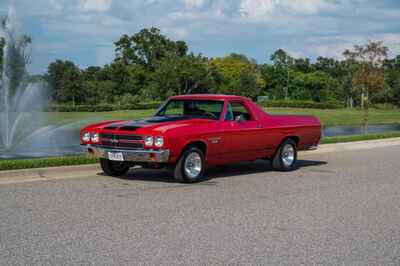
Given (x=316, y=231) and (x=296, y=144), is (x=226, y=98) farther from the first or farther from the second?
(x=316, y=231)

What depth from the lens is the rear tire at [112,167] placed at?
38.7 ft

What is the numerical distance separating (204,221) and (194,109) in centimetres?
472

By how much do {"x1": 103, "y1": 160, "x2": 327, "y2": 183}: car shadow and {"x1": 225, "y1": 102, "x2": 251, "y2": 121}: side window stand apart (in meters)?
1.17

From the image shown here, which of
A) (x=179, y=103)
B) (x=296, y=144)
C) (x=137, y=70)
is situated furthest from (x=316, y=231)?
(x=137, y=70)

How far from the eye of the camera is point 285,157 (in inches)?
531

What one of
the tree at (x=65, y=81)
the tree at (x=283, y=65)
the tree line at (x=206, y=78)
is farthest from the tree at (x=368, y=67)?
the tree at (x=283, y=65)

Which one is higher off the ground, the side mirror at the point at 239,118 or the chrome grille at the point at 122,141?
the side mirror at the point at 239,118

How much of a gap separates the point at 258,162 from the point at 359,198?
5.31m

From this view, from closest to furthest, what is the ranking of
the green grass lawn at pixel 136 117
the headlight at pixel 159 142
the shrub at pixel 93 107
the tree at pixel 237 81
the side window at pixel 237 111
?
1. the headlight at pixel 159 142
2. the side window at pixel 237 111
3. the green grass lawn at pixel 136 117
4. the shrub at pixel 93 107
5. the tree at pixel 237 81

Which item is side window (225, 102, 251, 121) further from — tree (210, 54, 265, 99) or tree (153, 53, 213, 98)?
tree (210, 54, 265, 99)

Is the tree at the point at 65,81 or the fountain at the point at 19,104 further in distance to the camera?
the tree at the point at 65,81

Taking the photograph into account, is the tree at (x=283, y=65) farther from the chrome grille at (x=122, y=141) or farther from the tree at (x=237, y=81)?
the chrome grille at (x=122, y=141)

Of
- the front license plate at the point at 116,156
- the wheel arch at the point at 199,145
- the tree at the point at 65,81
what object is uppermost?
the tree at the point at 65,81

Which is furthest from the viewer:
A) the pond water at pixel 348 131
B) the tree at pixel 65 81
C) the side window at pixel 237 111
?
the tree at pixel 65 81
